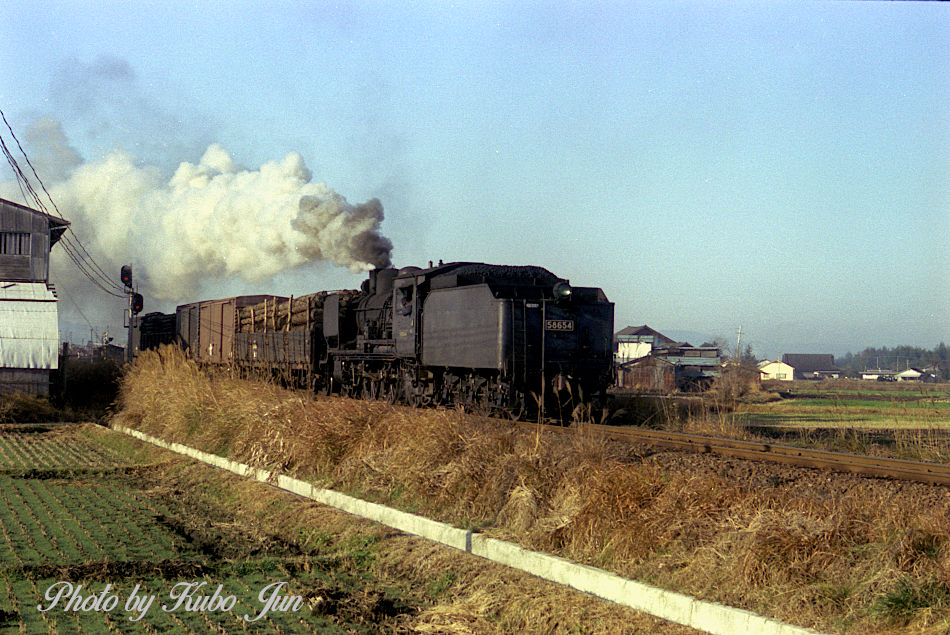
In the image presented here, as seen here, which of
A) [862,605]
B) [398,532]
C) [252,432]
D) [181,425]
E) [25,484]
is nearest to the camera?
[862,605]

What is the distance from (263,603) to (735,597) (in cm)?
324

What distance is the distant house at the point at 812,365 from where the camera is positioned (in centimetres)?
14588

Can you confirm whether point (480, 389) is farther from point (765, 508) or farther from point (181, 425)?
point (765, 508)

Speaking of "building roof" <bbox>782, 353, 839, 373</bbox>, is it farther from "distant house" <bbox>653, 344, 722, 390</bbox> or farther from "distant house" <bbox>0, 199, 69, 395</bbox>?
"distant house" <bbox>0, 199, 69, 395</bbox>

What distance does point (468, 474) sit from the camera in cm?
834

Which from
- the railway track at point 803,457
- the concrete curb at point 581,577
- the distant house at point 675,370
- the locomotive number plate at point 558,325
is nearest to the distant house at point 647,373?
the distant house at point 675,370

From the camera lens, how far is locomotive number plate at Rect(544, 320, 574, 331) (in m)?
16.4

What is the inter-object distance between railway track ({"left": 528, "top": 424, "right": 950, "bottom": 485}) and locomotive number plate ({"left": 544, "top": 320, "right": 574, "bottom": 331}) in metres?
2.77

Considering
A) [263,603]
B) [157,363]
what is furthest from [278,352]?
[263,603]

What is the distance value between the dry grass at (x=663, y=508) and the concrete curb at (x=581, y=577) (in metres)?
0.17

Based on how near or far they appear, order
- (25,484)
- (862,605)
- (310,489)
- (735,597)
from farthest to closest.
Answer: (25,484) → (310,489) → (735,597) → (862,605)

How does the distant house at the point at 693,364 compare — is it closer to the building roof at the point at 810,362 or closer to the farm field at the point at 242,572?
the farm field at the point at 242,572

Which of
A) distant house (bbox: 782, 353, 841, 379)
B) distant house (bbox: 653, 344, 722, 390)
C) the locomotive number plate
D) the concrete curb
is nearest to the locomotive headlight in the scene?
the locomotive number plate

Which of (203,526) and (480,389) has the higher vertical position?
(480,389)
